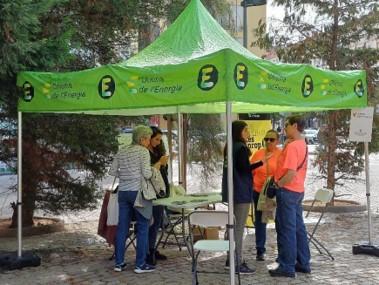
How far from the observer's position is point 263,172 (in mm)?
7215

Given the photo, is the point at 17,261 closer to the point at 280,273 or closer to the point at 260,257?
the point at 260,257

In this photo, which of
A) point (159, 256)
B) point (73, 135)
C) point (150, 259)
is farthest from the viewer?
point (73, 135)

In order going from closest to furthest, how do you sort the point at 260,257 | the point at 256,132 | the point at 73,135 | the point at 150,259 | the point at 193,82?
1. the point at 193,82
2. the point at 150,259
3. the point at 260,257
4. the point at 73,135
5. the point at 256,132

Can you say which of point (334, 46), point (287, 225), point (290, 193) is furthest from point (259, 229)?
point (334, 46)

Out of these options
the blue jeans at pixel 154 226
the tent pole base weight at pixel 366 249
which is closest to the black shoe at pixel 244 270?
the blue jeans at pixel 154 226

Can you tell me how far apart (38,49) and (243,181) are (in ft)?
9.61

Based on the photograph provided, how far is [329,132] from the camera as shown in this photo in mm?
11820

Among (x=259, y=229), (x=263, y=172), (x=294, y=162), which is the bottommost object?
(x=259, y=229)

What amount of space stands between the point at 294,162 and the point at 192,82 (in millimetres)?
1609

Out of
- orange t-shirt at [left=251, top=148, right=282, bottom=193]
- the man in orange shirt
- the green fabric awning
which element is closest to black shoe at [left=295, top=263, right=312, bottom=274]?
the man in orange shirt

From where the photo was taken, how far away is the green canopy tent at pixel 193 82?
516cm

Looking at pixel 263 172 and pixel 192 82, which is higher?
pixel 192 82

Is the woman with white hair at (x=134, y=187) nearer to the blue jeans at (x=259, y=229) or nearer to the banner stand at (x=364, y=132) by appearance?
the blue jeans at (x=259, y=229)

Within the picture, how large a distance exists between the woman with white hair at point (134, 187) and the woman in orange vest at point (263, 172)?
1469 millimetres
